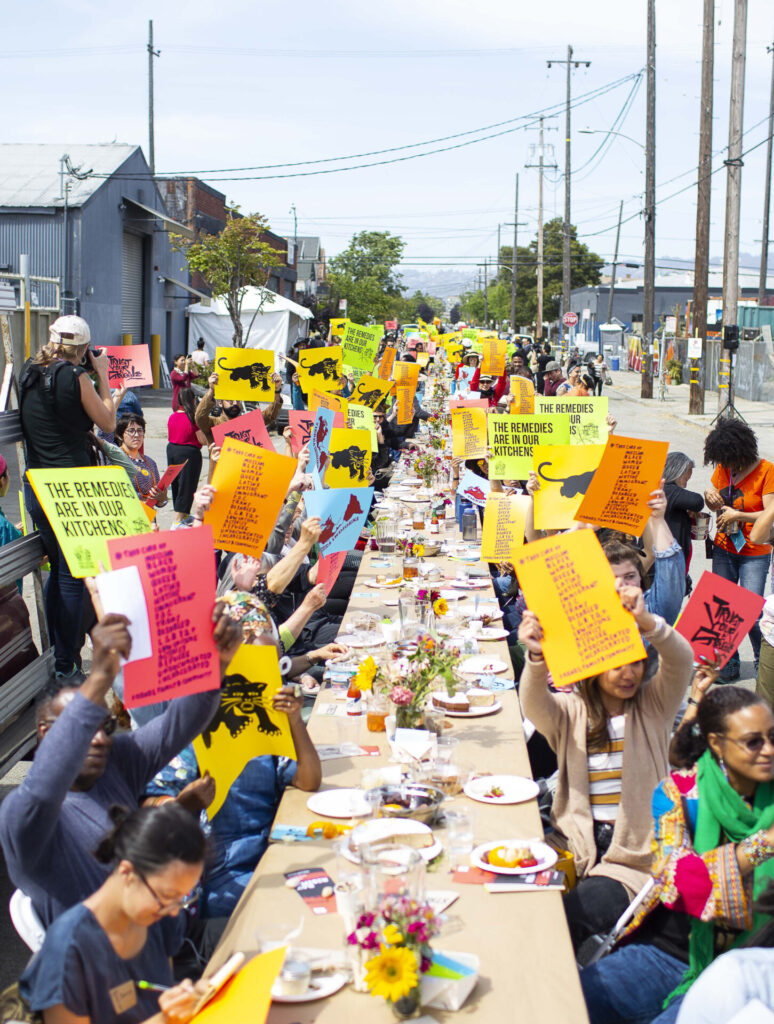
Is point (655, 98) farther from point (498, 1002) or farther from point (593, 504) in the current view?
point (498, 1002)

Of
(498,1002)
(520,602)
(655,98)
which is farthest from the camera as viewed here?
(655,98)

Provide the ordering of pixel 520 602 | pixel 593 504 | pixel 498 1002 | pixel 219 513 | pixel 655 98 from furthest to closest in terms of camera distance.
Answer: pixel 655 98, pixel 520 602, pixel 593 504, pixel 219 513, pixel 498 1002

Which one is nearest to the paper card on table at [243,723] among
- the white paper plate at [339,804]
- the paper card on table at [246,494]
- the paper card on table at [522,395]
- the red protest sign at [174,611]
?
the white paper plate at [339,804]

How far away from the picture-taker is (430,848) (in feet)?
11.3

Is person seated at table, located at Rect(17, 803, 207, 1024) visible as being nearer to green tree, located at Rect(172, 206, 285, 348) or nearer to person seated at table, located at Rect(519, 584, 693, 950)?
person seated at table, located at Rect(519, 584, 693, 950)

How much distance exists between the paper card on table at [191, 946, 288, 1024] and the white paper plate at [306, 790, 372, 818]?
1120 mm

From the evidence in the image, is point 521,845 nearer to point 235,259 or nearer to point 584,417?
point 584,417

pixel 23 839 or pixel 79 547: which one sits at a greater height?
pixel 79 547

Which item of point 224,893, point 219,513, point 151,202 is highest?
point 151,202

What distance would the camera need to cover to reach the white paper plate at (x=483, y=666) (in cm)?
539

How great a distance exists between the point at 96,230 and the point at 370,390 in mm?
19698

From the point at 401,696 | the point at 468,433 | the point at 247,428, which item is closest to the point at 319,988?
the point at 401,696

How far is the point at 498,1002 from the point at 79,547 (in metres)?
2.08

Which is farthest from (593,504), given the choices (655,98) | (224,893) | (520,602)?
(655,98)
